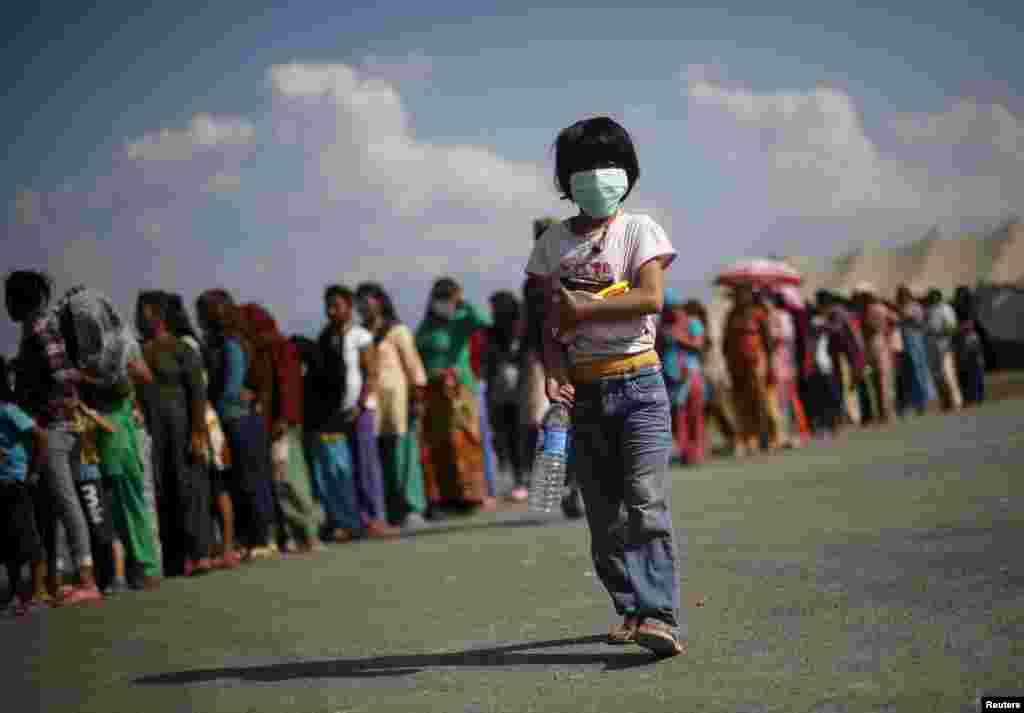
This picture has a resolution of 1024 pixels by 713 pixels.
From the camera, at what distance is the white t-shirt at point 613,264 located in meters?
5.65

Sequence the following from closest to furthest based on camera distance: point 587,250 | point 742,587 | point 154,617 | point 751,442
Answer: point 587,250
point 742,587
point 154,617
point 751,442

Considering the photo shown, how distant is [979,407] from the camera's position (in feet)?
76.5

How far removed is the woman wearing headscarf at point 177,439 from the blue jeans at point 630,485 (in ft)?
19.1

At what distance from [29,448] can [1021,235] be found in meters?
100

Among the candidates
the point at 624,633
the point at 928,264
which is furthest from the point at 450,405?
the point at 928,264

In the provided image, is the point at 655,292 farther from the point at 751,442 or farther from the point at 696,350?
the point at 751,442

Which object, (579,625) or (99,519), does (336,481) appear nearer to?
(99,519)

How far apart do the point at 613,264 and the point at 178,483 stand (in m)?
6.33

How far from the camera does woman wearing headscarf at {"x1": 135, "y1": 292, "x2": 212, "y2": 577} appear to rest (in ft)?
35.9

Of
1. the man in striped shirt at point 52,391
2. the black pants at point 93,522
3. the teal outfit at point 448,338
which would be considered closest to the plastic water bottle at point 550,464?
the man in striped shirt at point 52,391

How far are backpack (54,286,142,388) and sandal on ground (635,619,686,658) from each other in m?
5.95

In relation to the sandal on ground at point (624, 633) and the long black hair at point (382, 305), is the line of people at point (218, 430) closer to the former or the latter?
the long black hair at point (382, 305)

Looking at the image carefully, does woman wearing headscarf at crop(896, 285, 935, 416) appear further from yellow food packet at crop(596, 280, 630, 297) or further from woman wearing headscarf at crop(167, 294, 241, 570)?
yellow food packet at crop(596, 280, 630, 297)

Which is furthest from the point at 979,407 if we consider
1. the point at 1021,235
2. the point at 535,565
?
the point at 1021,235
